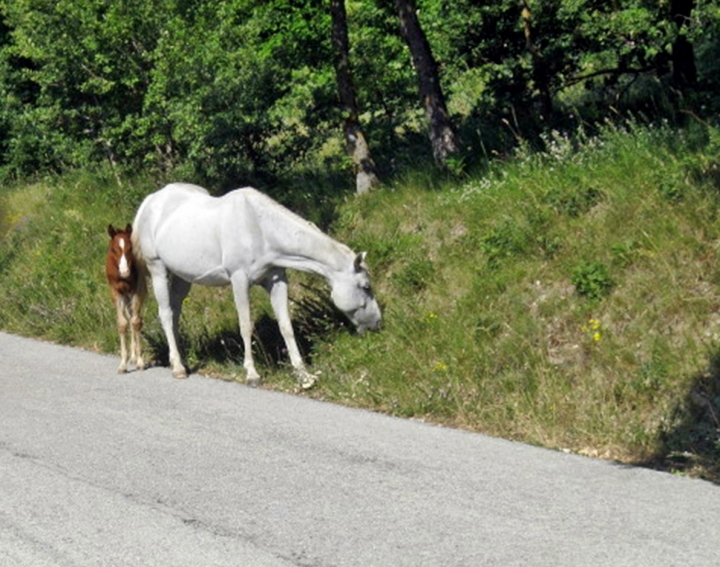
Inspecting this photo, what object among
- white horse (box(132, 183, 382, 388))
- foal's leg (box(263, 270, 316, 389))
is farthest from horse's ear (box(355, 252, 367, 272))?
foal's leg (box(263, 270, 316, 389))

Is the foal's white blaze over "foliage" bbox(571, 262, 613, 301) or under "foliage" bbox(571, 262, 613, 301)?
over

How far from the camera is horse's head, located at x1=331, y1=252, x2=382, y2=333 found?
13516 millimetres

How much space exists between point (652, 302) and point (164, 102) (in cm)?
1085

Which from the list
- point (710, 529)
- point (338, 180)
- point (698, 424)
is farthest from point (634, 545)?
point (338, 180)

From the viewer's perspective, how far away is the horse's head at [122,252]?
1505 centimetres

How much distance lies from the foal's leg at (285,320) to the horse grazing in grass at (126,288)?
1947mm

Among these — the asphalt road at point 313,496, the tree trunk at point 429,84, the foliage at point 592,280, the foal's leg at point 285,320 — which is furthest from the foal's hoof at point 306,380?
the tree trunk at point 429,84

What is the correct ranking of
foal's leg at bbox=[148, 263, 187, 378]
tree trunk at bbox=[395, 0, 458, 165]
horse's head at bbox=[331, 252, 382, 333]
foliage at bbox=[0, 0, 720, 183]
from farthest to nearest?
tree trunk at bbox=[395, 0, 458, 165] < foliage at bbox=[0, 0, 720, 183] < foal's leg at bbox=[148, 263, 187, 378] < horse's head at bbox=[331, 252, 382, 333]

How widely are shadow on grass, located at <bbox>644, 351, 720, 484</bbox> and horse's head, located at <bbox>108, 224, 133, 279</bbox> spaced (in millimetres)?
7004

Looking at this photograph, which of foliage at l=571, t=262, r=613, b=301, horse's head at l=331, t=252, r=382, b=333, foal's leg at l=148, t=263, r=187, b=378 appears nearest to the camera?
foliage at l=571, t=262, r=613, b=301

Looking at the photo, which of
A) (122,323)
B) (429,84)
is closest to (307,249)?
(122,323)

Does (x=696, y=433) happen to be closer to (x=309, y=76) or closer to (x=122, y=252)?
(x=122, y=252)

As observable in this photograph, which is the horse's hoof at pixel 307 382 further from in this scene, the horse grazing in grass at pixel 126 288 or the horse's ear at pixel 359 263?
the horse grazing in grass at pixel 126 288

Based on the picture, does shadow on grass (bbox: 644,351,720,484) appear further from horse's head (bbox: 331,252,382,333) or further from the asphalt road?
horse's head (bbox: 331,252,382,333)
